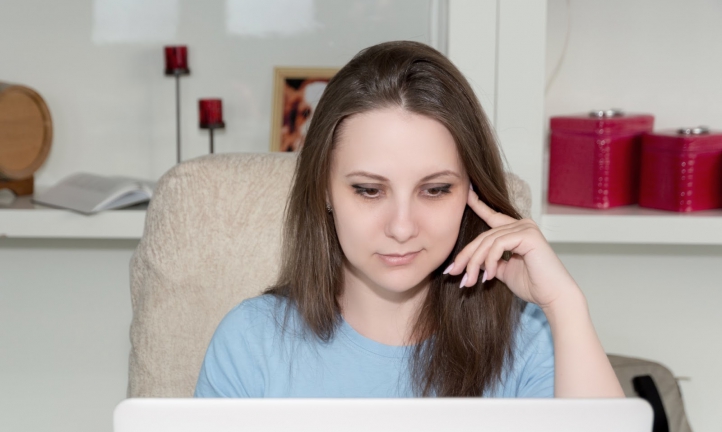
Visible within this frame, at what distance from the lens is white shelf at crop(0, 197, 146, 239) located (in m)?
1.79

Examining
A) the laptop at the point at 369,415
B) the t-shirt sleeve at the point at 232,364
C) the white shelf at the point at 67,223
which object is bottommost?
the t-shirt sleeve at the point at 232,364

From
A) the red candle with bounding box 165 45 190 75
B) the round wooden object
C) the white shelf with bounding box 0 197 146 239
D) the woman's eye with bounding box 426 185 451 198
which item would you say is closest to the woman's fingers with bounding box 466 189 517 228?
the woman's eye with bounding box 426 185 451 198

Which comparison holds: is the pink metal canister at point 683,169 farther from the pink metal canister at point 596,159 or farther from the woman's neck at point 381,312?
the woman's neck at point 381,312

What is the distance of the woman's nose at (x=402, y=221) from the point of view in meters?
0.98

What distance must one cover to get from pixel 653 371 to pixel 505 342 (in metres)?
0.83

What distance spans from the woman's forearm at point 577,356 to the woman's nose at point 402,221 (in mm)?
227

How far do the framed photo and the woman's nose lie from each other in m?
1.05

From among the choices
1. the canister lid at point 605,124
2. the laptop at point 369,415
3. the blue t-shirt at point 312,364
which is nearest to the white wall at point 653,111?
the canister lid at point 605,124

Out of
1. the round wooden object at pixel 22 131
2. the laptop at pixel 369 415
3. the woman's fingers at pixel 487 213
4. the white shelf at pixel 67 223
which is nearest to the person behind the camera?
the laptop at pixel 369 415

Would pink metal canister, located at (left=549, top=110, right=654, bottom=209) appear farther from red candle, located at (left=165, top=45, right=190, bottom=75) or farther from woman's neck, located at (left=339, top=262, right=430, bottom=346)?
red candle, located at (left=165, top=45, right=190, bottom=75)

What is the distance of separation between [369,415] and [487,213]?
2.11ft

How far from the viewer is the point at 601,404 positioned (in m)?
0.56

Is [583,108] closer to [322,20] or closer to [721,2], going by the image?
[721,2]

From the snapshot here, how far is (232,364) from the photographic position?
45.2 inches
